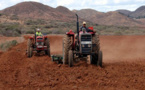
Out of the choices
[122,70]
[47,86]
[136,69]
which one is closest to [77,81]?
[47,86]

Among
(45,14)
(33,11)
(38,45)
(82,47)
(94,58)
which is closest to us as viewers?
(82,47)

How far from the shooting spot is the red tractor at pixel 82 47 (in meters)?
11.2

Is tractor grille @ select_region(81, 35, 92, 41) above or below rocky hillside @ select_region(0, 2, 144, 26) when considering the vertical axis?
below

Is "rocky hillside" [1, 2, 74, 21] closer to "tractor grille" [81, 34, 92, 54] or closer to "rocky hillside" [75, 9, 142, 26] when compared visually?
"rocky hillside" [75, 9, 142, 26]

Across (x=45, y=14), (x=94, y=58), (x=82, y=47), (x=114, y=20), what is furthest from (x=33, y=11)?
(x=82, y=47)

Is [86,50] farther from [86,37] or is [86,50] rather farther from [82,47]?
[86,37]

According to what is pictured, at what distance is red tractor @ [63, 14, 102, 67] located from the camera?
1124 cm

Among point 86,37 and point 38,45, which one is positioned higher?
point 86,37

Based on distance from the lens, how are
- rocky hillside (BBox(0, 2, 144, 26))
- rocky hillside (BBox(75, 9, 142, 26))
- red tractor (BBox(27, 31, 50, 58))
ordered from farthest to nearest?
rocky hillside (BBox(75, 9, 142, 26)) < rocky hillside (BBox(0, 2, 144, 26)) < red tractor (BBox(27, 31, 50, 58))

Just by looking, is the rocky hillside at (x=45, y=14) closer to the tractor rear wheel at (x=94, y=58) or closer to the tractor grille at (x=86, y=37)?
the tractor rear wheel at (x=94, y=58)

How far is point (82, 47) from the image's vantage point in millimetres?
11242

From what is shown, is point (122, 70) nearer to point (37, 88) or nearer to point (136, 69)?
point (136, 69)

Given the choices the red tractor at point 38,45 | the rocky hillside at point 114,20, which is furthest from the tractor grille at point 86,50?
the rocky hillside at point 114,20

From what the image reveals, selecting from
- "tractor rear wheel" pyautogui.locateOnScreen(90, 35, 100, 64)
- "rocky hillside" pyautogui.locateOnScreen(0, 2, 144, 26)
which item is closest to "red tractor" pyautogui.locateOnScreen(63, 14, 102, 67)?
"tractor rear wheel" pyautogui.locateOnScreen(90, 35, 100, 64)
